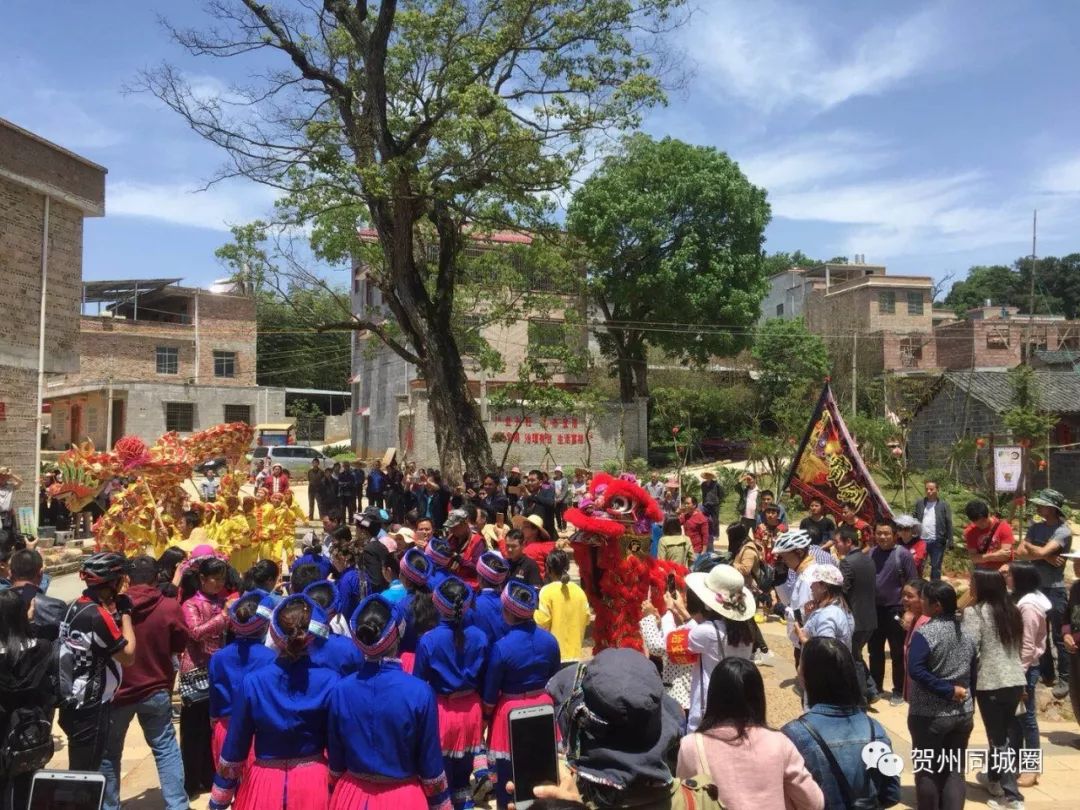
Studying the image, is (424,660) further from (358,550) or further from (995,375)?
(995,375)

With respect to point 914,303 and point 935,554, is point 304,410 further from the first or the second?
point 935,554

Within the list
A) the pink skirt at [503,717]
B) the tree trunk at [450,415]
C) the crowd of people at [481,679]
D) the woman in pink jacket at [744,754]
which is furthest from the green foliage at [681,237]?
the woman in pink jacket at [744,754]

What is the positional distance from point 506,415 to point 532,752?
23770 millimetres

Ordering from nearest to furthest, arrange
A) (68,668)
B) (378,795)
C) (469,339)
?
(378,795), (68,668), (469,339)

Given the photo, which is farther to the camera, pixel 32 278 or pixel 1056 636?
pixel 32 278

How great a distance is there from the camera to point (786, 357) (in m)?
36.6

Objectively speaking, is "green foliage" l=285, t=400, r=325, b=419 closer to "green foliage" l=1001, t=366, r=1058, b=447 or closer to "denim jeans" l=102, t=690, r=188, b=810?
"green foliage" l=1001, t=366, r=1058, b=447

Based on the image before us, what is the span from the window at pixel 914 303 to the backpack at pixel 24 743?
4160 cm

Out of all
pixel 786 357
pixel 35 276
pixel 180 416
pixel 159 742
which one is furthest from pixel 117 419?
pixel 159 742

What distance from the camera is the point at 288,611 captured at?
4055 millimetres

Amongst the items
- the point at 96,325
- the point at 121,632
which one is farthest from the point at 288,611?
the point at 96,325

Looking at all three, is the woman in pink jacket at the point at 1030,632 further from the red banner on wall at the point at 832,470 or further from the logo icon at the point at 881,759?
the red banner on wall at the point at 832,470

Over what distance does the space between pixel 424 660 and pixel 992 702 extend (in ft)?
11.4

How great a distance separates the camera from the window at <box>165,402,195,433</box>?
1454 inches
